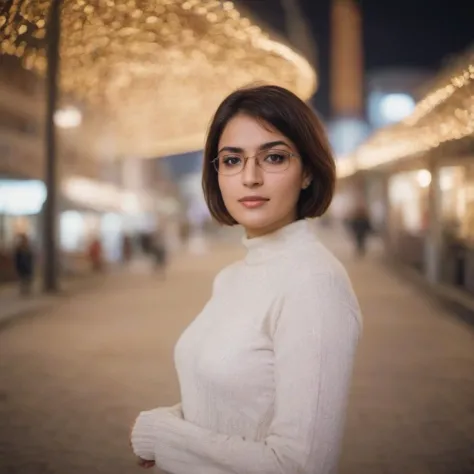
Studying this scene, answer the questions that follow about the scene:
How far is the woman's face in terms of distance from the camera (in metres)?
1.68

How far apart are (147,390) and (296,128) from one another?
4.50 metres

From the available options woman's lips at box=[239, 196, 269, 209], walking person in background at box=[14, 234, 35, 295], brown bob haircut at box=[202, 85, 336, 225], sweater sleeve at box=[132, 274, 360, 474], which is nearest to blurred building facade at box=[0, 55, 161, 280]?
walking person in background at box=[14, 234, 35, 295]

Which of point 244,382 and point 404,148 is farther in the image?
point 404,148

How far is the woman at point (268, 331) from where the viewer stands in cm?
144

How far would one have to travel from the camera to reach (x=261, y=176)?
5.49 ft

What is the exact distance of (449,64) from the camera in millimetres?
3043

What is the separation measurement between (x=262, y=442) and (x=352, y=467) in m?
2.78

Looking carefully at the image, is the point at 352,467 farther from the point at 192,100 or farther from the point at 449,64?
the point at 192,100

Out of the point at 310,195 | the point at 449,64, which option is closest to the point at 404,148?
the point at 449,64

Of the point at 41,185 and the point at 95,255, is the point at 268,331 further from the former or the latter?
the point at 95,255

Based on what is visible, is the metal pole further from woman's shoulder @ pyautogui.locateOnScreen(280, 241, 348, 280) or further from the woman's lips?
woman's shoulder @ pyautogui.locateOnScreen(280, 241, 348, 280)

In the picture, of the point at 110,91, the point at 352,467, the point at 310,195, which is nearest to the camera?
the point at 310,195

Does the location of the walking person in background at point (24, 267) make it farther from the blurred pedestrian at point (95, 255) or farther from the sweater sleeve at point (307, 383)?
the sweater sleeve at point (307, 383)

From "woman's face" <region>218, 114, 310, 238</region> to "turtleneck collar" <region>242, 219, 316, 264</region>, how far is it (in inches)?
1.5
